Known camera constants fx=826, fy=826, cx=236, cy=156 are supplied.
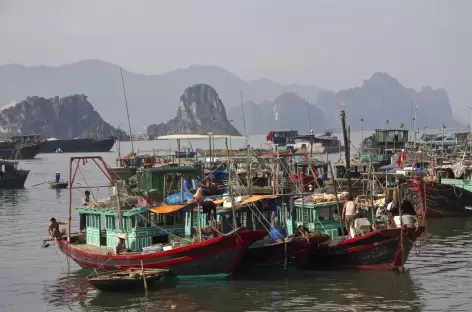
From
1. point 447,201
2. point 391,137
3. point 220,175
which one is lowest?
point 447,201

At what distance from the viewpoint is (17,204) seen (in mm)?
62875

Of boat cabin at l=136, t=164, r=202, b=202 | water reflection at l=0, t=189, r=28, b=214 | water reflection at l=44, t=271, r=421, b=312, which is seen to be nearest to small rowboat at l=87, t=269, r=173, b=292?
water reflection at l=44, t=271, r=421, b=312

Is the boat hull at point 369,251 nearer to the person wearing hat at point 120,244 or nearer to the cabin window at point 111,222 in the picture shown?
the person wearing hat at point 120,244

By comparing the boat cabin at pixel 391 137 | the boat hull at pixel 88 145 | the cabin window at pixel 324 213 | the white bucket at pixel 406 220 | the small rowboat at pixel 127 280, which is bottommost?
the small rowboat at pixel 127 280

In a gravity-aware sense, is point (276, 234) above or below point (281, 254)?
above

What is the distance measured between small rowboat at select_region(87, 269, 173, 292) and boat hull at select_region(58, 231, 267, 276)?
696 millimetres

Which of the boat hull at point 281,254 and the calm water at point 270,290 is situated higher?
the boat hull at point 281,254

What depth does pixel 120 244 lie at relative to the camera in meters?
29.5

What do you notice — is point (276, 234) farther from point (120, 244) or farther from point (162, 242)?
point (120, 244)

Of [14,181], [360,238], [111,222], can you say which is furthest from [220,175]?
[14,181]

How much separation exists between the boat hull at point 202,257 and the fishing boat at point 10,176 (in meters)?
50.1

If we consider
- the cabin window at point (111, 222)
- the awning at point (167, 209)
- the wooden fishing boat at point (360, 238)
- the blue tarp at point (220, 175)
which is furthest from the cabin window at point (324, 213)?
the blue tarp at point (220, 175)

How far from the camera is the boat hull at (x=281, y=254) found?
30.2 m

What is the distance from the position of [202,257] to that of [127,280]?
2735 mm
